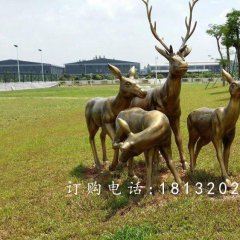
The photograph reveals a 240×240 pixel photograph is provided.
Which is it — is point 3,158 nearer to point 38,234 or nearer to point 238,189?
point 38,234

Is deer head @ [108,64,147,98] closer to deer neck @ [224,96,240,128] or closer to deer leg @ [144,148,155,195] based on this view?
deer leg @ [144,148,155,195]

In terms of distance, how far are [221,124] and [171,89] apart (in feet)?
3.97

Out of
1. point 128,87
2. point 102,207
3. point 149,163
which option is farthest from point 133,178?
point 128,87

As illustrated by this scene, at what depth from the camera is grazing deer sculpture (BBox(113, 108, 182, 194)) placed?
16.8 ft

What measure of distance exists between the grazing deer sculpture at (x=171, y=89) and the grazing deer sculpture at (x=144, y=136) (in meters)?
0.94

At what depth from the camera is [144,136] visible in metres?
5.15

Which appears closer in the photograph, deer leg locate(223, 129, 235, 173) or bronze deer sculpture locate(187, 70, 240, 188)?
bronze deer sculpture locate(187, 70, 240, 188)

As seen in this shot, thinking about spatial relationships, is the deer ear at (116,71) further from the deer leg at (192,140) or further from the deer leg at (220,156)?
the deer leg at (220,156)

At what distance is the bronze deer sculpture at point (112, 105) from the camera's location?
643 cm

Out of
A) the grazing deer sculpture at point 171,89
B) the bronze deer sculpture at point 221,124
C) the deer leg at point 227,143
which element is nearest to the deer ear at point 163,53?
the grazing deer sculpture at point 171,89

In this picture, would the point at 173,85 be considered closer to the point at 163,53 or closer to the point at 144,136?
the point at 163,53

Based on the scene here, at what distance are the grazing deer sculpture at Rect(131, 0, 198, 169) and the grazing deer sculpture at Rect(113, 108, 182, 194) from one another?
3.09 ft

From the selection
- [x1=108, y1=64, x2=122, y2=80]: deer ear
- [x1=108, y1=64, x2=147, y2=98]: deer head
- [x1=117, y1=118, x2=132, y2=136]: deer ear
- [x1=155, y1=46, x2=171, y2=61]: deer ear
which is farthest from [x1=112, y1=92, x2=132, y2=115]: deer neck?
[x1=117, y1=118, x2=132, y2=136]: deer ear

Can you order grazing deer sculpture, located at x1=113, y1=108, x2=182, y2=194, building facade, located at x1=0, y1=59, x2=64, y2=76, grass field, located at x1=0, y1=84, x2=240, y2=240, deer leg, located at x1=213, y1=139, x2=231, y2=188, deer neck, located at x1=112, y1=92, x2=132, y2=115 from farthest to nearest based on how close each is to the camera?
building facade, located at x1=0, y1=59, x2=64, y2=76 < deer neck, located at x1=112, y1=92, x2=132, y2=115 < deer leg, located at x1=213, y1=139, x2=231, y2=188 < grazing deer sculpture, located at x1=113, y1=108, x2=182, y2=194 < grass field, located at x1=0, y1=84, x2=240, y2=240
